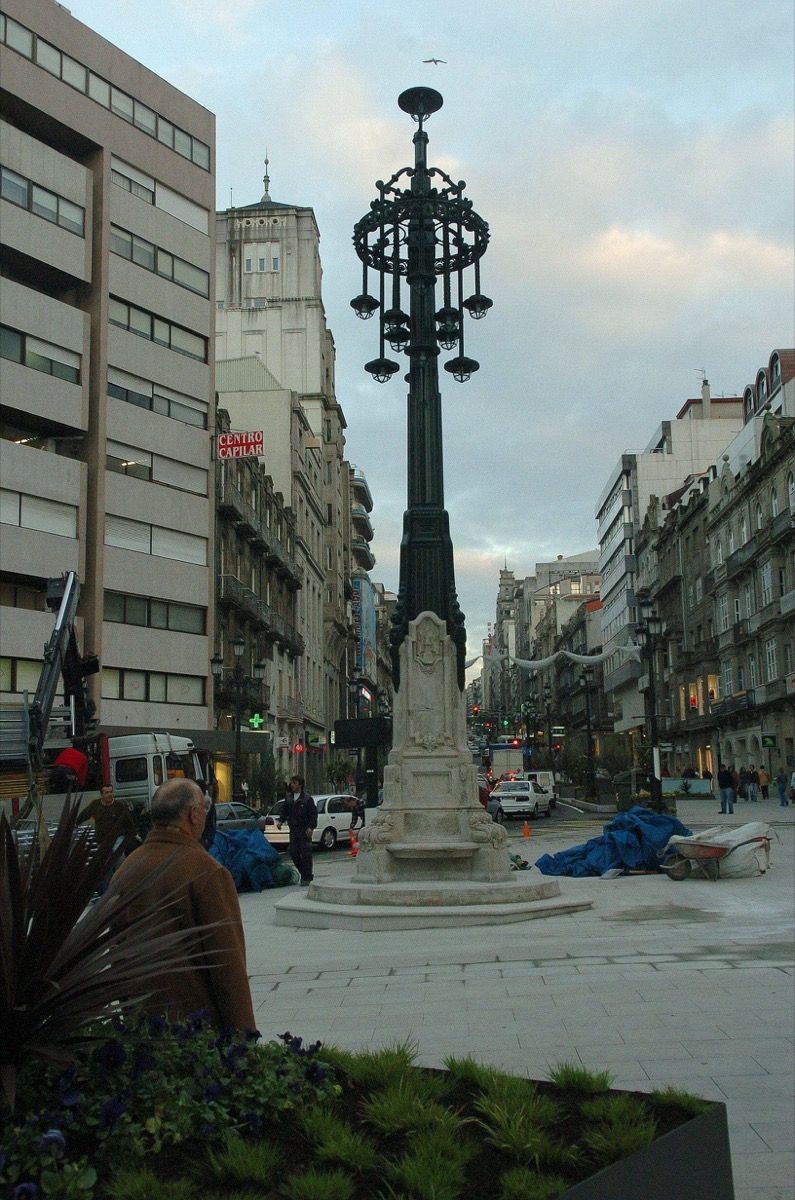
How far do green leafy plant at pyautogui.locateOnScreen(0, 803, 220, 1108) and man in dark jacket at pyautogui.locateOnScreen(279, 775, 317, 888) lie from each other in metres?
14.8

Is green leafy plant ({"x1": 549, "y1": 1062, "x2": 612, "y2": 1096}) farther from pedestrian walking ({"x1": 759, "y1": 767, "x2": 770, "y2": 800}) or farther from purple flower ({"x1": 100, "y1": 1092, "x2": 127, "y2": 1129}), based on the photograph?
pedestrian walking ({"x1": 759, "y1": 767, "x2": 770, "y2": 800})

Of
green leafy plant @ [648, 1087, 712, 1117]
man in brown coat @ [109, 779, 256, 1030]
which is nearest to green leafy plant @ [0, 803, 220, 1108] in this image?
man in brown coat @ [109, 779, 256, 1030]

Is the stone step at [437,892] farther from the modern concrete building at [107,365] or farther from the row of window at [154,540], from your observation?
the row of window at [154,540]

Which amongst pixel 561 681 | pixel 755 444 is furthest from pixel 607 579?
pixel 755 444

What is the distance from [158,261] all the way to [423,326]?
28433 mm

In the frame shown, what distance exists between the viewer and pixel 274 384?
63656 millimetres

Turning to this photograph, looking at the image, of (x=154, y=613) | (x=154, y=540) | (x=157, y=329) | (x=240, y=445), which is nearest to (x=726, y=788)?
(x=154, y=613)

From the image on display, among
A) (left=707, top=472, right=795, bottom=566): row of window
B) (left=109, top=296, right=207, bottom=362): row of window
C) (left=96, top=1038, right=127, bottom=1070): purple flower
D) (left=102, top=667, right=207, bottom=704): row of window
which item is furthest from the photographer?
(left=707, top=472, right=795, bottom=566): row of window

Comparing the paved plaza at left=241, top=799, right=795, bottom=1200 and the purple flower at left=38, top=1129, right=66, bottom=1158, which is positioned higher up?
the purple flower at left=38, top=1129, right=66, bottom=1158

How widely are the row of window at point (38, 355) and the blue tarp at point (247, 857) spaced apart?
22389 millimetres

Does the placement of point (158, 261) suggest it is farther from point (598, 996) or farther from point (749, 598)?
point (598, 996)

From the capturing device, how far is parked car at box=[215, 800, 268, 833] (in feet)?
88.6

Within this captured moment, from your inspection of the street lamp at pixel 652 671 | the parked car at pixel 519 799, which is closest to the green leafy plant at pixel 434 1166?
the street lamp at pixel 652 671

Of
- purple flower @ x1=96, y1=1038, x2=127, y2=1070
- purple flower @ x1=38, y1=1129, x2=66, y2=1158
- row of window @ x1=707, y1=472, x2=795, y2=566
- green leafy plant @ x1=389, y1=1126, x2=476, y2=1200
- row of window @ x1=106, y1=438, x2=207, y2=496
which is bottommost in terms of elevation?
green leafy plant @ x1=389, y1=1126, x2=476, y2=1200
